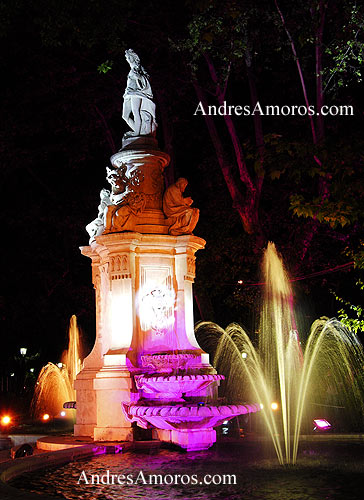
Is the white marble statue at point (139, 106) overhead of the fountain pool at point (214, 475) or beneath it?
overhead

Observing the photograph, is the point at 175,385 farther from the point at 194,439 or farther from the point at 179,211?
the point at 179,211

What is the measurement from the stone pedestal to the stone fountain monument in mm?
18

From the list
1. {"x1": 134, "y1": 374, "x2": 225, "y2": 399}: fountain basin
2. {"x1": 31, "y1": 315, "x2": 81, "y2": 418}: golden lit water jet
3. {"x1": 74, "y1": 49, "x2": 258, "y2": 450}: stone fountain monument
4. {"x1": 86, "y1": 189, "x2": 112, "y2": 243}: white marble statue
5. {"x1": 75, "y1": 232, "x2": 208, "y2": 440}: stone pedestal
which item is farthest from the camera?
{"x1": 31, "y1": 315, "x2": 81, "y2": 418}: golden lit water jet

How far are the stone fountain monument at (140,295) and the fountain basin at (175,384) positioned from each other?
22mm

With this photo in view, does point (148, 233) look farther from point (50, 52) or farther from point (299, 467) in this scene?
point (50, 52)

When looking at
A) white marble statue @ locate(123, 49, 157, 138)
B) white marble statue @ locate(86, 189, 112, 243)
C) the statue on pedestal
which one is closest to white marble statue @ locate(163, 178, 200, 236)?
the statue on pedestal

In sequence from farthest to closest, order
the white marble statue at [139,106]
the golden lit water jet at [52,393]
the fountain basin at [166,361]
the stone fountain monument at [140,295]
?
the golden lit water jet at [52,393] → the white marble statue at [139,106] → the fountain basin at [166,361] → the stone fountain monument at [140,295]

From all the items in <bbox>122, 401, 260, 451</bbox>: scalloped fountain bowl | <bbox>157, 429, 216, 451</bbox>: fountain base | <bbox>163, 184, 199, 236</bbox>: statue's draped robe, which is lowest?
<bbox>157, 429, 216, 451</bbox>: fountain base

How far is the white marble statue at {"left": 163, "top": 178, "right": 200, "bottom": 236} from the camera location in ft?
42.7

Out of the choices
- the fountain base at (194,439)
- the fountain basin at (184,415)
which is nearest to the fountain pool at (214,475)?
the fountain base at (194,439)

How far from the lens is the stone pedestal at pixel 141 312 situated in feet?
40.3

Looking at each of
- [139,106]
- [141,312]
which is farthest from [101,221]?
[139,106]

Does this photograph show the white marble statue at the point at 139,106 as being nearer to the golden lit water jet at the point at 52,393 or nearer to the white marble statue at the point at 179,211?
the white marble statue at the point at 179,211

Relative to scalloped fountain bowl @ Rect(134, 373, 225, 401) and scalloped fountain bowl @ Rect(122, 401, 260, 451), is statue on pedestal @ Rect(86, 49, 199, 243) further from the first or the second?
scalloped fountain bowl @ Rect(122, 401, 260, 451)
